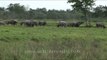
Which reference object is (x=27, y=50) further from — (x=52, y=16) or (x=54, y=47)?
(x=52, y=16)

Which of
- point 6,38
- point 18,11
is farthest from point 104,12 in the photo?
point 6,38

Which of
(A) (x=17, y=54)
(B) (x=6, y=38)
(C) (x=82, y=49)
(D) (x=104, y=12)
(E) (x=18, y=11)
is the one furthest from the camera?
(E) (x=18, y=11)

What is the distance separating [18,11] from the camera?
3152 inches

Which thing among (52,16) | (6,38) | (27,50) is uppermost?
(27,50)

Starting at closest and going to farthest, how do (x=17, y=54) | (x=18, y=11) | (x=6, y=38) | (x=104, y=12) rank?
(x=17, y=54) → (x=6, y=38) → (x=104, y=12) → (x=18, y=11)

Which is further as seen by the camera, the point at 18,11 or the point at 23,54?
the point at 18,11

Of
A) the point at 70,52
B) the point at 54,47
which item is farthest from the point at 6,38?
the point at 70,52

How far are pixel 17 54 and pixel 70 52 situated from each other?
6.33ft

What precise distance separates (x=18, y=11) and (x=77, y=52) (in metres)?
71.9

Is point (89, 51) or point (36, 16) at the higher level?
point (89, 51)

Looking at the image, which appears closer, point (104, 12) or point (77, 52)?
point (77, 52)

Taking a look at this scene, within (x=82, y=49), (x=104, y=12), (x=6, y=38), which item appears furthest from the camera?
(x=104, y=12)

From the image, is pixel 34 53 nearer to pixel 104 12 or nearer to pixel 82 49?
pixel 82 49

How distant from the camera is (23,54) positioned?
8.84 m
